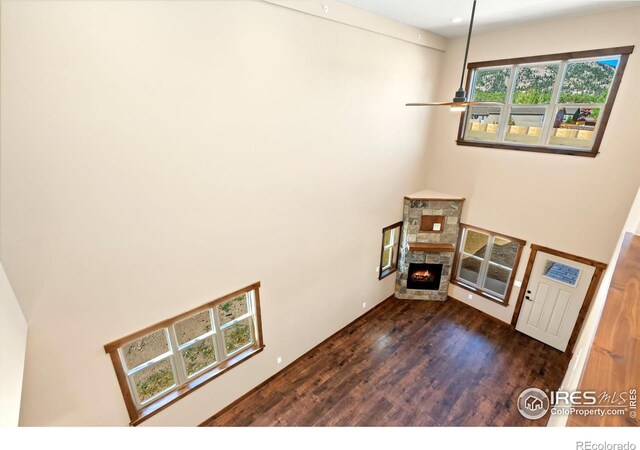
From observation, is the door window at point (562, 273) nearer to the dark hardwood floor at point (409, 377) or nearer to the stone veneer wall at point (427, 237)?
the dark hardwood floor at point (409, 377)

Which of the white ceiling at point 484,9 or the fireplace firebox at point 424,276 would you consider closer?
the white ceiling at point 484,9

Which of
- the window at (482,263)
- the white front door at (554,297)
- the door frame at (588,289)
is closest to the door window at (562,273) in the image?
the white front door at (554,297)

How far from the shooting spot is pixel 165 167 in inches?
127

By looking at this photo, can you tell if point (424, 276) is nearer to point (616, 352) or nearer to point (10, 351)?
point (616, 352)

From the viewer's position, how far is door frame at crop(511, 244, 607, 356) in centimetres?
524

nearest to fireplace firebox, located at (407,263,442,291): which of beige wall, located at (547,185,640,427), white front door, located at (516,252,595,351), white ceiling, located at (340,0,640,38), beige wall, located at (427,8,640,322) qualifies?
beige wall, located at (427,8,640,322)

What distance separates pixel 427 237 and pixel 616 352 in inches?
236

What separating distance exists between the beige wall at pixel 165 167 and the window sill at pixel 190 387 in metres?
0.14

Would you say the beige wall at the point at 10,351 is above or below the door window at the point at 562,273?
above

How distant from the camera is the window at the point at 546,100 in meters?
4.83

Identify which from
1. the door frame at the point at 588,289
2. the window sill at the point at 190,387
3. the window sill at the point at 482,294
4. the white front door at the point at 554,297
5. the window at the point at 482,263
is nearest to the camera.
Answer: the window sill at the point at 190,387

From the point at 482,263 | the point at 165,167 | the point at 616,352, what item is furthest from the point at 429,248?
the point at 616,352

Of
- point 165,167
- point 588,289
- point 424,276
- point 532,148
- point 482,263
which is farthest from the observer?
point 424,276
